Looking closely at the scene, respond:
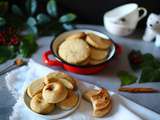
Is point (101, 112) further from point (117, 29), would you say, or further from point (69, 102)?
point (117, 29)

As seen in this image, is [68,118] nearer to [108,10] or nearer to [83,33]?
[83,33]

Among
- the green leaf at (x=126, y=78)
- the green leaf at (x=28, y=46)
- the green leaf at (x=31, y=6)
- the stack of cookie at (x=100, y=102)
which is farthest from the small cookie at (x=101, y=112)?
the green leaf at (x=31, y=6)

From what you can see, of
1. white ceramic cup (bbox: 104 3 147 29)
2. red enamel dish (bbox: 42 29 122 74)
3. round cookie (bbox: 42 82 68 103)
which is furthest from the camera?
white ceramic cup (bbox: 104 3 147 29)

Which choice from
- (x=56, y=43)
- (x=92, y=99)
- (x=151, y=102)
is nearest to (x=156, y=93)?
(x=151, y=102)

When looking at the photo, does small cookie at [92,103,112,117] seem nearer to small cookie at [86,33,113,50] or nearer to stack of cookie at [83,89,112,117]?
stack of cookie at [83,89,112,117]

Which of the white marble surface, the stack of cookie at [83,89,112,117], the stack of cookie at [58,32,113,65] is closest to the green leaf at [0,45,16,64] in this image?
the white marble surface

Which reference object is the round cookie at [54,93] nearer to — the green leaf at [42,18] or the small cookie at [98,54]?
the small cookie at [98,54]
